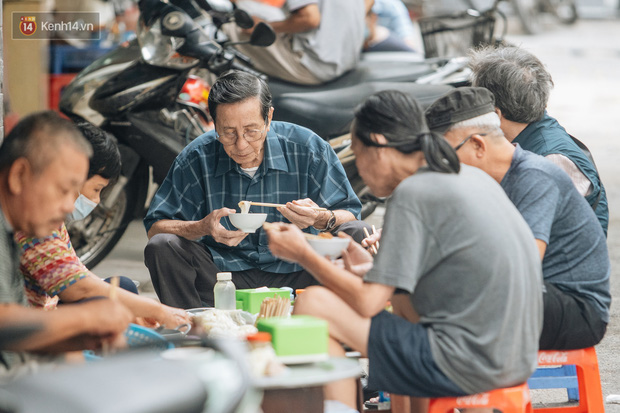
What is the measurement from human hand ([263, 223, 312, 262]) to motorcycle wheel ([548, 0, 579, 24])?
16869 millimetres

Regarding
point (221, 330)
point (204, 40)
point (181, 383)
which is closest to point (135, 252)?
point (204, 40)

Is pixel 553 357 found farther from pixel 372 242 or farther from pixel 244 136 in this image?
pixel 244 136

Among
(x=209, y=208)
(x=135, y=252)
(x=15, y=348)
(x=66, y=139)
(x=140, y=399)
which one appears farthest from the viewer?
(x=135, y=252)

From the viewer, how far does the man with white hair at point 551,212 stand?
2.88 meters

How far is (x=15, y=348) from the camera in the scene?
2.05 metres

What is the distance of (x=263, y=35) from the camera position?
4.96 meters

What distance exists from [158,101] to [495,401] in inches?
139

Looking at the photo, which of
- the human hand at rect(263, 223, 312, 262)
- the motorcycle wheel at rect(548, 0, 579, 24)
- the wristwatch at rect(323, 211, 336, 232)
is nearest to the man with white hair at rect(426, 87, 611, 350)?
the human hand at rect(263, 223, 312, 262)

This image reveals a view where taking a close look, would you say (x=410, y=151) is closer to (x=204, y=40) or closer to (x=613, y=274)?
(x=204, y=40)

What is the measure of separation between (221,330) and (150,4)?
10.1 feet

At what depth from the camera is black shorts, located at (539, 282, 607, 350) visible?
2.84m

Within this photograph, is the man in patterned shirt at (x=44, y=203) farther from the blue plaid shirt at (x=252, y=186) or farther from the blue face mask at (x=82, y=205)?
the blue plaid shirt at (x=252, y=186)

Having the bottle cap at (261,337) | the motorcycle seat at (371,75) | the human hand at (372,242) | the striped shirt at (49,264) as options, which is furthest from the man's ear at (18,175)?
the motorcycle seat at (371,75)

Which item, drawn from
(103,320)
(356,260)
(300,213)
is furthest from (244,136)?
(103,320)
